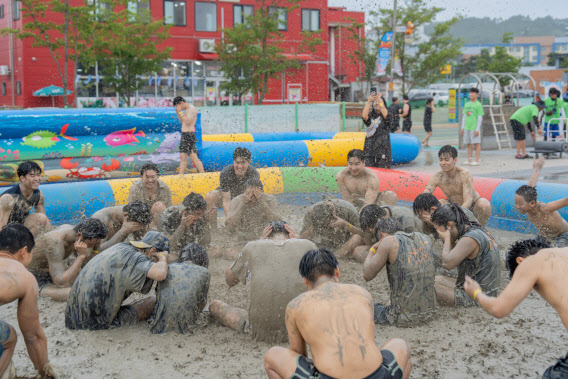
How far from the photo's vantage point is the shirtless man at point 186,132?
10.4 m

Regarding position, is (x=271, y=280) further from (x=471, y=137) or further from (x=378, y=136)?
(x=471, y=137)

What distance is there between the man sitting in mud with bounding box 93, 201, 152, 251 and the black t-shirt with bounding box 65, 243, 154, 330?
Answer: 94cm

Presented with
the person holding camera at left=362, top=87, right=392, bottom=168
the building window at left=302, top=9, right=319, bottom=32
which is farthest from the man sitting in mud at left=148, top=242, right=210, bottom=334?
the building window at left=302, top=9, right=319, bottom=32

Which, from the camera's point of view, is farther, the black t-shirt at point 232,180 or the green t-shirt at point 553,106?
the green t-shirt at point 553,106

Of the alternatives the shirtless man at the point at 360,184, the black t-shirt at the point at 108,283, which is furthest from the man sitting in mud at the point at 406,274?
the shirtless man at the point at 360,184

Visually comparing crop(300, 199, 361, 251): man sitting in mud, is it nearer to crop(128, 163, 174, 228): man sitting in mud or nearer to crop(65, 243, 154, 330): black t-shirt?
crop(128, 163, 174, 228): man sitting in mud

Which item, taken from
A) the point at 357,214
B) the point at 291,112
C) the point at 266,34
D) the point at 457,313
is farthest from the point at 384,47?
the point at 457,313

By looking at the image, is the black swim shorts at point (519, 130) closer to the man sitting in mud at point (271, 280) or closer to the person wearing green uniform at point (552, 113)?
the person wearing green uniform at point (552, 113)

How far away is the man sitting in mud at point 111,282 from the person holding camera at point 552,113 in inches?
527

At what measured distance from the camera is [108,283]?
4.30 metres

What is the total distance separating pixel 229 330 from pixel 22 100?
2679cm

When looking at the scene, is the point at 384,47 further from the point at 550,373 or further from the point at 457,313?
the point at 550,373

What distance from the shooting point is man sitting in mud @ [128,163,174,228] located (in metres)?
6.75

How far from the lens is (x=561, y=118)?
14.8 m
